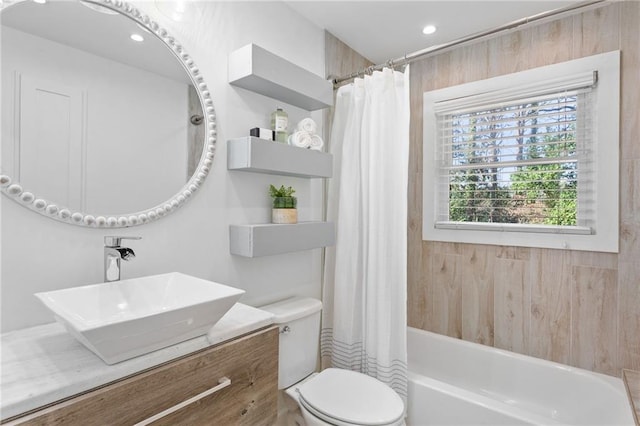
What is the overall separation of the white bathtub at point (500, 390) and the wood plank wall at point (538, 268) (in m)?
0.11

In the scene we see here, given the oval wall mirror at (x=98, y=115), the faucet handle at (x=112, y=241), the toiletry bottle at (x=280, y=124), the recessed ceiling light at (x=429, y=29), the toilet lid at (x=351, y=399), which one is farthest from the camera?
the recessed ceiling light at (x=429, y=29)

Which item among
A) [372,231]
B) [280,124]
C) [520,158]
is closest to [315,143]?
[280,124]

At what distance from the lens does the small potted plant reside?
1796 mm

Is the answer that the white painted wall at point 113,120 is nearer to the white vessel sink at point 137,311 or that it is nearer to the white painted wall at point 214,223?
the white painted wall at point 214,223

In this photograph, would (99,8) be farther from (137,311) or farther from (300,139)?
(137,311)

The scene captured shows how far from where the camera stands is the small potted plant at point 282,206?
1796 millimetres

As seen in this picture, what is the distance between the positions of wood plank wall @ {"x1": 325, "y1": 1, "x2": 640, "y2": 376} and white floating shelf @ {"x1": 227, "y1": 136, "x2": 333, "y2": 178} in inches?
31.3

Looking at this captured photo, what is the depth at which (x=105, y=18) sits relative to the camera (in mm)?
1246

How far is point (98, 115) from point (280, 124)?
2.69ft

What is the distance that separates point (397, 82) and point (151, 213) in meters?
1.43

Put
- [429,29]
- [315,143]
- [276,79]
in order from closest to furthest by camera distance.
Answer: [276,79], [315,143], [429,29]

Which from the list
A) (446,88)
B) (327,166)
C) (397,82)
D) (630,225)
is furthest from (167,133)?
(630,225)

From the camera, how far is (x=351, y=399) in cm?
157

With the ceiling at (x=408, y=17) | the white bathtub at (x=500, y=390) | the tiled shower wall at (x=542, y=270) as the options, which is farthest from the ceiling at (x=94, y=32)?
the white bathtub at (x=500, y=390)
